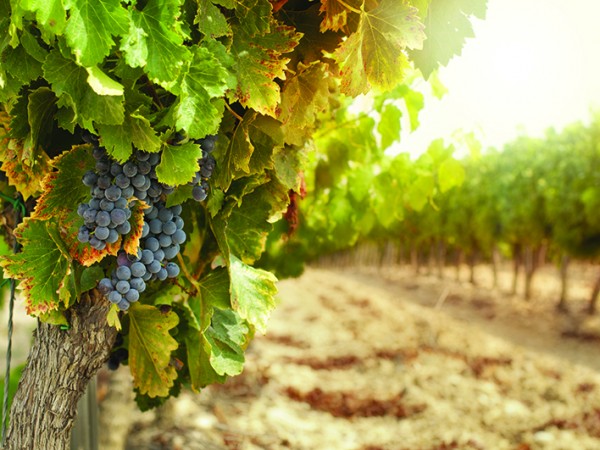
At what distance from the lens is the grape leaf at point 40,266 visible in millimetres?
1455

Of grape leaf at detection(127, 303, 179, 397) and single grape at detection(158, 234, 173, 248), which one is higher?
single grape at detection(158, 234, 173, 248)

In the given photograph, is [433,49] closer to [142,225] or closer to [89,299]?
[142,225]

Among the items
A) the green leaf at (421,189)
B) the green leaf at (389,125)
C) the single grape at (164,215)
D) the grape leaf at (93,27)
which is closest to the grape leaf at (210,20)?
the grape leaf at (93,27)

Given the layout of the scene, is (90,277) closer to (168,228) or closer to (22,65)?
(168,228)

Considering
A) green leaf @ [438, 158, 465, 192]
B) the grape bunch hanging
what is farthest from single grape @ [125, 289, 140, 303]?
green leaf @ [438, 158, 465, 192]

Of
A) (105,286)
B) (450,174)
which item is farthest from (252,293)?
(450,174)

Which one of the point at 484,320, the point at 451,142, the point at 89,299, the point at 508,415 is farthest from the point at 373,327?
the point at 89,299

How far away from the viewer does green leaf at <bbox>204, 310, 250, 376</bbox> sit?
1603 millimetres

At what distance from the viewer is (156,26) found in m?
1.19

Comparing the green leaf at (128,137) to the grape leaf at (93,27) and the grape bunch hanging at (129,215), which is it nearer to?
the grape bunch hanging at (129,215)

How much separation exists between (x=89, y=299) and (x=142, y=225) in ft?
1.12

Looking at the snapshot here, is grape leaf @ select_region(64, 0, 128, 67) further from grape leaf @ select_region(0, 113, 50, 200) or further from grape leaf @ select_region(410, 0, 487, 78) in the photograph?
grape leaf @ select_region(410, 0, 487, 78)

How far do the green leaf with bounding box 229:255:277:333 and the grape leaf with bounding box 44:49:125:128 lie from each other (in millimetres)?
545

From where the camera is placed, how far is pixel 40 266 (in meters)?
1.48
